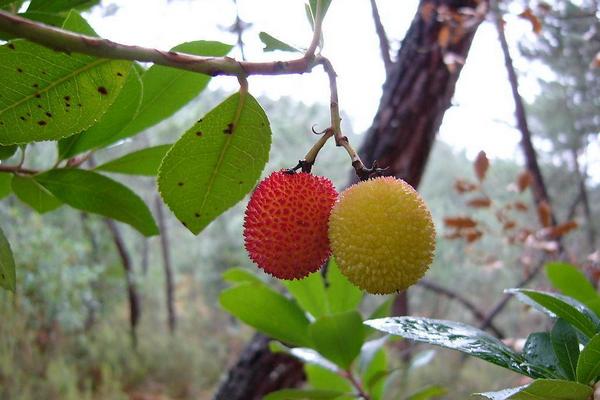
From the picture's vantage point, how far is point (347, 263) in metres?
0.65

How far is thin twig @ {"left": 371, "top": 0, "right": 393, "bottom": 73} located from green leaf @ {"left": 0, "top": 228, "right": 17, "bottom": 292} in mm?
1387

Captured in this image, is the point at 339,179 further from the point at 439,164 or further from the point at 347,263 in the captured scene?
the point at 347,263

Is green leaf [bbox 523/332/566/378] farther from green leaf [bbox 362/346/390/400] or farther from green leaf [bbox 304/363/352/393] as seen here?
green leaf [bbox 304/363/352/393]

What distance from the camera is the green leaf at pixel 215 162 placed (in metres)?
0.59

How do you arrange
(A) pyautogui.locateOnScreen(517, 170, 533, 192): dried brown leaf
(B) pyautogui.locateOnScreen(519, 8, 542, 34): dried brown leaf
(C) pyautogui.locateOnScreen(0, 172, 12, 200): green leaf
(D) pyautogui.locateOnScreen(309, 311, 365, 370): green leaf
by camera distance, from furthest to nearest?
1. (A) pyautogui.locateOnScreen(517, 170, 533, 192): dried brown leaf
2. (B) pyautogui.locateOnScreen(519, 8, 542, 34): dried brown leaf
3. (D) pyautogui.locateOnScreen(309, 311, 365, 370): green leaf
4. (C) pyautogui.locateOnScreen(0, 172, 12, 200): green leaf

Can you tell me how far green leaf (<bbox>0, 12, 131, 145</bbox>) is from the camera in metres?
0.50

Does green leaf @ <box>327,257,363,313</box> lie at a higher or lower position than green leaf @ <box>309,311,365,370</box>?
higher

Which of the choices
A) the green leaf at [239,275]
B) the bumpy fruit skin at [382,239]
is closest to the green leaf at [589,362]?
the bumpy fruit skin at [382,239]

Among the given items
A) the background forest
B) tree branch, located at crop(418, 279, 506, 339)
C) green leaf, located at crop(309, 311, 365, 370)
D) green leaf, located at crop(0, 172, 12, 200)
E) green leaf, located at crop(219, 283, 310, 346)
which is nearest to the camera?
green leaf, located at crop(0, 172, 12, 200)

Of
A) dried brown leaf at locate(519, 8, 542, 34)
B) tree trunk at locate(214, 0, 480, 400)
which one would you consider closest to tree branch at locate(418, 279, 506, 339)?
tree trunk at locate(214, 0, 480, 400)

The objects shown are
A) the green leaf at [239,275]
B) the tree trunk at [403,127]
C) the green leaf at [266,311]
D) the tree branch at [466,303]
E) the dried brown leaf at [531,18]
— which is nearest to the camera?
the green leaf at [266,311]

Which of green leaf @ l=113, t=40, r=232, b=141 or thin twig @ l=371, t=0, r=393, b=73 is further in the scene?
thin twig @ l=371, t=0, r=393, b=73

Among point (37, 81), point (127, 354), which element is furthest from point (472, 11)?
point (127, 354)

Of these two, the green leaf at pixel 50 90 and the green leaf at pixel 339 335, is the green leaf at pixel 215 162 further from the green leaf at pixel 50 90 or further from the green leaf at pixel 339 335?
the green leaf at pixel 339 335
